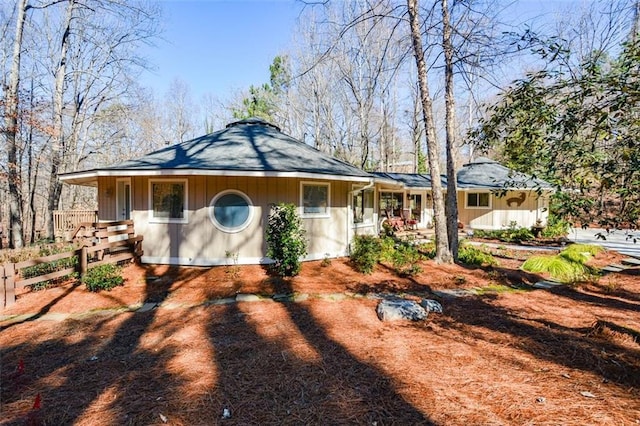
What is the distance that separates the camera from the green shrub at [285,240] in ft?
21.2

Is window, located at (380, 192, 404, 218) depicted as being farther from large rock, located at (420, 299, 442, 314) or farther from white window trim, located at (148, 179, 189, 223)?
large rock, located at (420, 299, 442, 314)

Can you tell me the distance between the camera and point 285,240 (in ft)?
21.0

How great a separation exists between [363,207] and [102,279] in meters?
7.27

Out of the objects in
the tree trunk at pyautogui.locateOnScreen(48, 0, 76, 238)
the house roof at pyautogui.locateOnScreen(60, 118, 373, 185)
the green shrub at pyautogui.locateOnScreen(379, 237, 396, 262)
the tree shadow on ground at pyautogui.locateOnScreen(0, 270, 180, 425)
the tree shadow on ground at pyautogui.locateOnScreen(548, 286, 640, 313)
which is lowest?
the tree shadow on ground at pyautogui.locateOnScreen(0, 270, 180, 425)

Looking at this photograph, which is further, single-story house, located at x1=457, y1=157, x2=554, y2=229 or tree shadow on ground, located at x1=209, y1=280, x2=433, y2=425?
single-story house, located at x1=457, y1=157, x2=554, y2=229

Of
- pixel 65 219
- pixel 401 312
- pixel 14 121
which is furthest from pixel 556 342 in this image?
pixel 65 219

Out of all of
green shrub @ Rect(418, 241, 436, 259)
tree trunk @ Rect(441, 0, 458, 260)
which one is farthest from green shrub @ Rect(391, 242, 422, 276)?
tree trunk @ Rect(441, 0, 458, 260)

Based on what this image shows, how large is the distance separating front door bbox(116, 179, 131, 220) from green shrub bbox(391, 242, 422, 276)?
6.84 meters

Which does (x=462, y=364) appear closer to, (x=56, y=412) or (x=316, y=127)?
(x=56, y=412)

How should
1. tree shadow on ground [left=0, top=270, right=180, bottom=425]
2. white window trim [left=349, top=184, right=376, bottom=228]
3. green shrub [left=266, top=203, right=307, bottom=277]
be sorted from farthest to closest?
white window trim [left=349, top=184, right=376, bottom=228]
green shrub [left=266, top=203, right=307, bottom=277]
tree shadow on ground [left=0, top=270, right=180, bottom=425]

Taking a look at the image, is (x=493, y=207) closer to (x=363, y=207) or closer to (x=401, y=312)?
(x=363, y=207)

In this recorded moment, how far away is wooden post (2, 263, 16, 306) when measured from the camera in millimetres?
5051

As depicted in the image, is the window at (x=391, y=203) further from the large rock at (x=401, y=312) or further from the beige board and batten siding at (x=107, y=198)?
the large rock at (x=401, y=312)

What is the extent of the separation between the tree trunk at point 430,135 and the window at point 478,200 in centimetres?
1033
